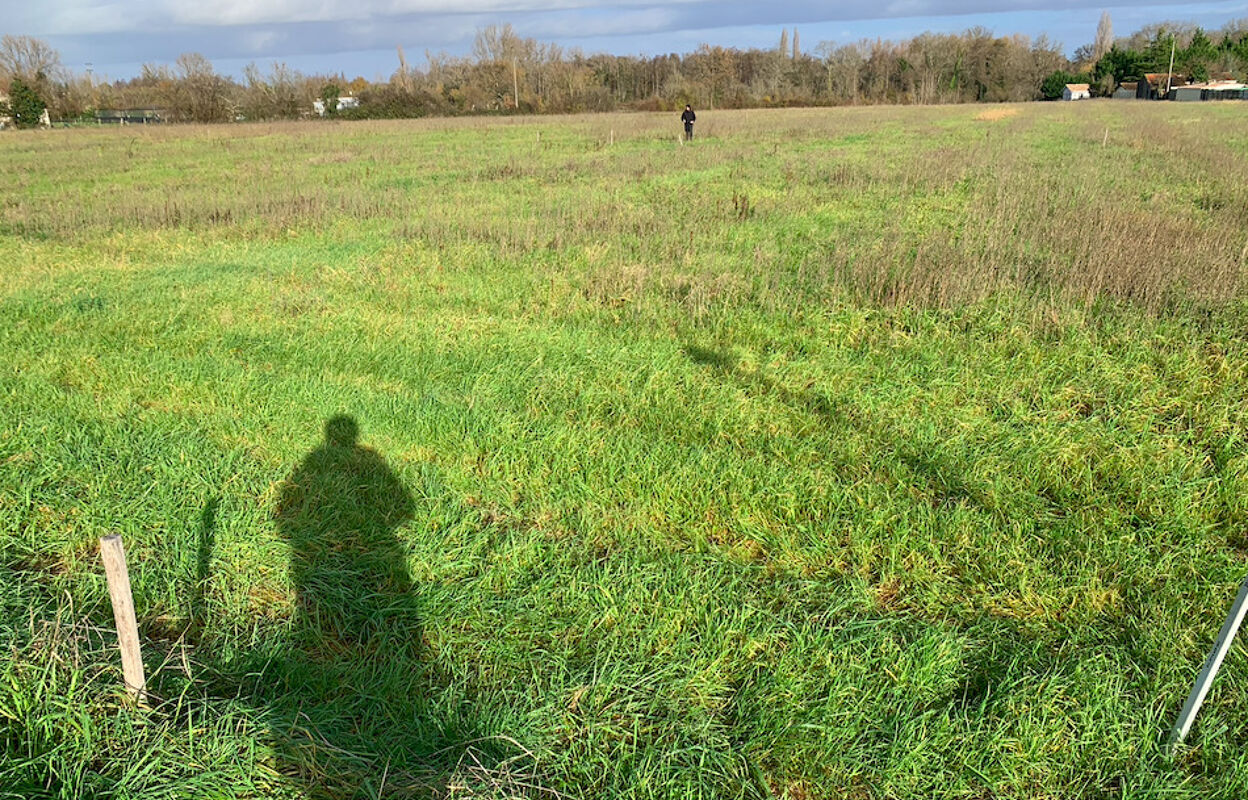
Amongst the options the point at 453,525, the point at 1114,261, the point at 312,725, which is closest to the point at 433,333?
the point at 453,525

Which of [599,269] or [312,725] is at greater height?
[599,269]

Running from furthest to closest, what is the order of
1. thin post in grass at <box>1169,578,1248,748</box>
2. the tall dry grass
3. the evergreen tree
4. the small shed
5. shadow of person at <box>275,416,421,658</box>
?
1. the small shed
2. the evergreen tree
3. the tall dry grass
4. shadow of person at <box>275,416,421,658</box>
5. thin post in grass at <box>1169,578,1248,748</box>

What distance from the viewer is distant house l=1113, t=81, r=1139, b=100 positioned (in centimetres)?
8333

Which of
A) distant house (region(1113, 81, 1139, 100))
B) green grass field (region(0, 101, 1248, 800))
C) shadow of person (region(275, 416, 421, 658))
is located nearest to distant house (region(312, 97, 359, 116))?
green grass field (region(0, 101, 1248, 800))

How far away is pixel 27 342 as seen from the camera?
6207 millimetres

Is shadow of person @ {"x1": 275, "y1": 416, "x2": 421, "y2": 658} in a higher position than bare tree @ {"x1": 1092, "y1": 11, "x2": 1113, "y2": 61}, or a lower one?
lower

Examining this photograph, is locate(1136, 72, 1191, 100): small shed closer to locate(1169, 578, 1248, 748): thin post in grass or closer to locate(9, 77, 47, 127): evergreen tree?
locate(1169, 578, 1248, 748): thin post in grass

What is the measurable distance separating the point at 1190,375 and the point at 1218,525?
1.95m

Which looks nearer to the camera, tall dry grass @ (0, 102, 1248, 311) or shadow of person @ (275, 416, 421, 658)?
shadow of person @ (275, 416, 421, 658)

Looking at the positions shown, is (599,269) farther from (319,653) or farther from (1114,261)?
(319,653)

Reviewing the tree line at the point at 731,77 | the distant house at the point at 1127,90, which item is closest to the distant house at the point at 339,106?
the tree line at the point at 731,77

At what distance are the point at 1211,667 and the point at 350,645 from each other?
10.3 feet

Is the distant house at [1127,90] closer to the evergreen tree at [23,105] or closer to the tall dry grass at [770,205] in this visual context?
the tall dry grass at [770,205]

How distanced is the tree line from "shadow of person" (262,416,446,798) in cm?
5934
